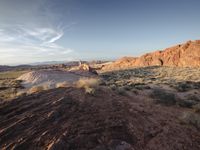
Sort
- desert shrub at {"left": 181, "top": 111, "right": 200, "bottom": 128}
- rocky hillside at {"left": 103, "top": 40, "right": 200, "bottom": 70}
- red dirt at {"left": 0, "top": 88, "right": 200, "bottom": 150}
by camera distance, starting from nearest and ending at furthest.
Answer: red dirt at {"left": 0, "top": 88, "right": 200, "bottom": 150}
desert shrub at {"left": 181, "top": 111, "right": 200, "bottom": 128}
rocky hillside at {"left": 103, "top": 40, "right": 200, "bottom": 70}

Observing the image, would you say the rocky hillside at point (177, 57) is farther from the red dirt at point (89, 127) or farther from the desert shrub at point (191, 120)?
the red dirt at point (89, 127)

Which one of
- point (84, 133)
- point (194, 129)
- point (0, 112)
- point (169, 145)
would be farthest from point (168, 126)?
point (0, 112)

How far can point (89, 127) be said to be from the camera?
626 cm

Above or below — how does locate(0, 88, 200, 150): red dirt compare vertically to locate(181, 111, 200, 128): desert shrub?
above

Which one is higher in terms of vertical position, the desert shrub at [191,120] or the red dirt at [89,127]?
the red dirt at [89,127]

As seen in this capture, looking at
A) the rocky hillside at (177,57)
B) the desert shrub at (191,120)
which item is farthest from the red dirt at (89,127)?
the rocky hillside at (177,57)

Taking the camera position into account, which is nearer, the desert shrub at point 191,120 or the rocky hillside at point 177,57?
the desert shrub at point 191,120

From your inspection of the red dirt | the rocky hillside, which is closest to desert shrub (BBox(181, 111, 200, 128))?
the red dirt

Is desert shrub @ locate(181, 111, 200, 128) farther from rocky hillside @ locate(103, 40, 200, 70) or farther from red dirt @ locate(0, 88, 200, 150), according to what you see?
rocky hillside @ locate(103, 40, 200, 70)

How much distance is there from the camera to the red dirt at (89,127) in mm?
5387

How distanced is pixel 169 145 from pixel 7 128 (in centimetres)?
515

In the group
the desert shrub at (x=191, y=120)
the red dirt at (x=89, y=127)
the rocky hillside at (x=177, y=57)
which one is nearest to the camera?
the red dirt at (x=89, y=127)

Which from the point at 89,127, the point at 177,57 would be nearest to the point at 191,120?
the point at 89,127

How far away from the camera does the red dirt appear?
5.39 metres
